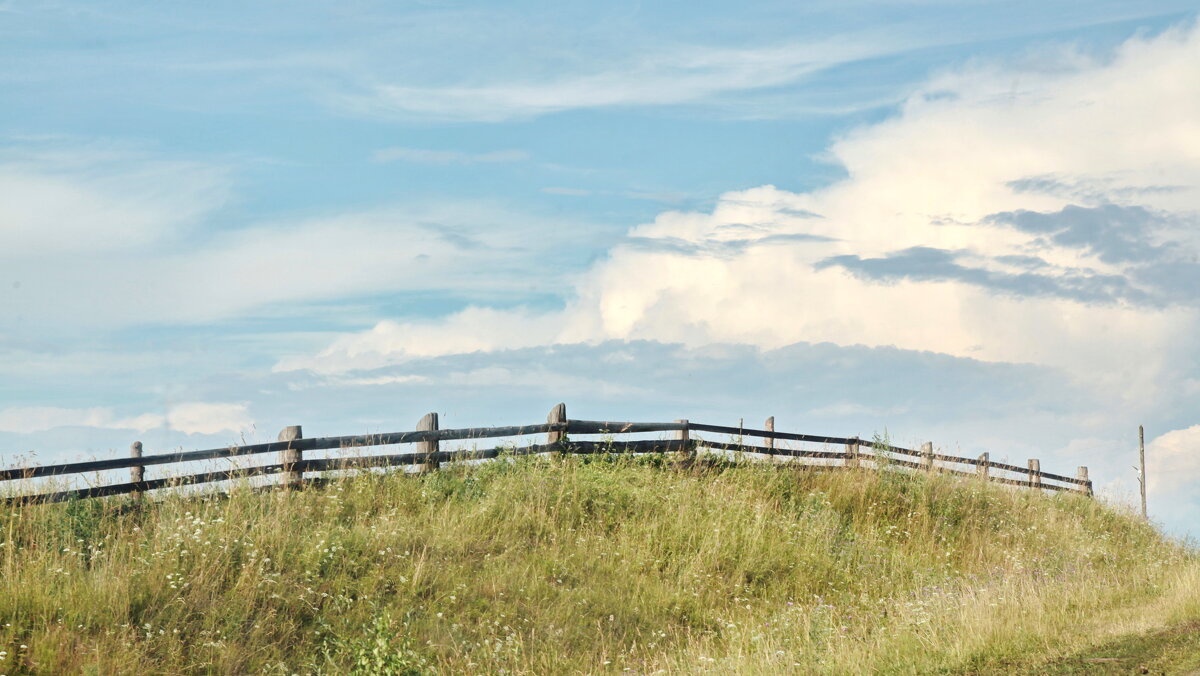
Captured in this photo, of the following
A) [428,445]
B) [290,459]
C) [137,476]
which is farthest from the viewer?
[428,445]

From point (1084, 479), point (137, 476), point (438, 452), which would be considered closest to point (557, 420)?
point (438, 452)

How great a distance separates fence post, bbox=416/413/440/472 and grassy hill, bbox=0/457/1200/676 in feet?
1.26

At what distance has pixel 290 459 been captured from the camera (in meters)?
14.2

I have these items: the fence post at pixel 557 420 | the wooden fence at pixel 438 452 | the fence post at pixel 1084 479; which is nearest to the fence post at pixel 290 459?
the wooden fence at pixel 438 452

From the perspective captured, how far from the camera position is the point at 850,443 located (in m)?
22.2

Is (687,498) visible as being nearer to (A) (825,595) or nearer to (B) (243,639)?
(A) (825,595)

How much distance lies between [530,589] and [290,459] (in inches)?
189

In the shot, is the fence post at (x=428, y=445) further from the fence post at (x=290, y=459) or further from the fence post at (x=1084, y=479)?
the fence post at (x=1084, y=479)

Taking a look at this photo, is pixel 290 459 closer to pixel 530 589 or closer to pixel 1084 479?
pixel 530 589

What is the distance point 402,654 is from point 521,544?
3475 mm

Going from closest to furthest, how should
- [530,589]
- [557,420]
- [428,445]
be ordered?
[530,589]
[428,445]
[557,420]

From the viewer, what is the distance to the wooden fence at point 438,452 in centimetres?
1289

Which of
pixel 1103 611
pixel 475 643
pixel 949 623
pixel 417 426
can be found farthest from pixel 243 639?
pixel 1103 611

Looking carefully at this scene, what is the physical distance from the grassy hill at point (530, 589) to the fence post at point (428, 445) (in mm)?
383
